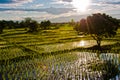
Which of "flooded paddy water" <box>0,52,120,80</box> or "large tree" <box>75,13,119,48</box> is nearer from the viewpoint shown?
"flooded paddy water" <box>0,52,120,80</box>

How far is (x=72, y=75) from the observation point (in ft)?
87.2

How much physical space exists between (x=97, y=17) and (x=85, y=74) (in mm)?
29281

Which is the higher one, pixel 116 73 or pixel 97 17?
pixel 97 17

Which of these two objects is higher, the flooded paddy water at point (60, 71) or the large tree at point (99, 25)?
the large tree at point (99, 25)

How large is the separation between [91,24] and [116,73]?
28.1 metres

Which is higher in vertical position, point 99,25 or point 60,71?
point 99,25

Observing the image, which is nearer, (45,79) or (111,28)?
(45,79)

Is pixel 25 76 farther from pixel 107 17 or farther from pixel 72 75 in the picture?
pixel 107 17

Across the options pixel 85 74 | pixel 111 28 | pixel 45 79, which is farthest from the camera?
pixel 111 28

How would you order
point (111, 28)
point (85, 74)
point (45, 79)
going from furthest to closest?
1. point (111, 28)
2. point (85, 74)
3. point (45, 79)

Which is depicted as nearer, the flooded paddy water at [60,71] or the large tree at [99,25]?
the flooded paddy water at [60,71]

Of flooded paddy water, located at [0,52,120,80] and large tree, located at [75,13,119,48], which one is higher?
large tree, located at [75,13,119,48]

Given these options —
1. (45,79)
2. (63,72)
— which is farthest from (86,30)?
(45,79)

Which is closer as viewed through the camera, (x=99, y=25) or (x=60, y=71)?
(x=60, y=71)
